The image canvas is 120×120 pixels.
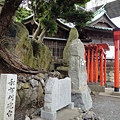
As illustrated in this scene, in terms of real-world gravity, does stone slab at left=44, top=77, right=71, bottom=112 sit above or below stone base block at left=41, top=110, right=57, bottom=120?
above

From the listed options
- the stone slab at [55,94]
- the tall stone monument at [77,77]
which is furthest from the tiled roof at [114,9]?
the stone slab at [55,94]

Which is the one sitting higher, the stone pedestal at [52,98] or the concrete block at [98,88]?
the stone pedestal at [52,98]

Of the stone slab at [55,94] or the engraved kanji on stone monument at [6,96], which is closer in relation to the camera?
the engraved kanji on stone monument at [6,96]

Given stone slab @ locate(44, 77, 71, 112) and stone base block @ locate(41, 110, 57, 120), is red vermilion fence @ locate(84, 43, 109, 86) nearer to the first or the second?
stone slab @ locate(44, 77, 71, 112)

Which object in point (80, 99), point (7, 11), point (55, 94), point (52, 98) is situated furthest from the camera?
point (80, 99)

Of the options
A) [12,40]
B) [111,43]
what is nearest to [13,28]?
[12,40]

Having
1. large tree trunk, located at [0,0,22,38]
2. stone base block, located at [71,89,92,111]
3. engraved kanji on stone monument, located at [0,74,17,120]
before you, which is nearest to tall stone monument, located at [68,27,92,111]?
stone base block, located at [71,89,92,111]

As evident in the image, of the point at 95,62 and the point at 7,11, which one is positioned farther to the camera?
the point at 95,62

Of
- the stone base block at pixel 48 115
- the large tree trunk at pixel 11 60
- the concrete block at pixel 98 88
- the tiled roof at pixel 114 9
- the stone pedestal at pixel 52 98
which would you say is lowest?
the concrete block at pixel 98 88

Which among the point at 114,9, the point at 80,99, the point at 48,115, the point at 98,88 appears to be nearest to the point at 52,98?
the point at 48,115

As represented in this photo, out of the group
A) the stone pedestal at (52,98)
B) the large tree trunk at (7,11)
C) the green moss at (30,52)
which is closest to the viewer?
the stone pedestal at (52,98)

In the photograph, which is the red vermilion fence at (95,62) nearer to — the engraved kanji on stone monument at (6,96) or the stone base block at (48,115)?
the stone base block at (48,115)

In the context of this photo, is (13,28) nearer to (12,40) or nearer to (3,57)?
(12,40)

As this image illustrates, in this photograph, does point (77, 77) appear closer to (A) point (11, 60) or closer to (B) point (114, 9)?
(A) point (11, 60)
